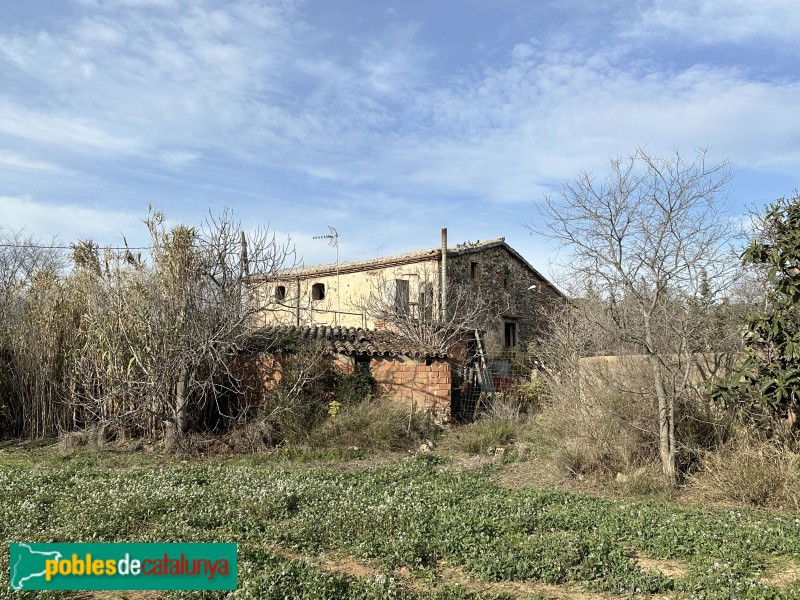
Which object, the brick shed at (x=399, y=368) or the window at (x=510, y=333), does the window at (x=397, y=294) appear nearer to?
the window at (x=510, y=333)

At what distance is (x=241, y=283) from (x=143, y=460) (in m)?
3.24

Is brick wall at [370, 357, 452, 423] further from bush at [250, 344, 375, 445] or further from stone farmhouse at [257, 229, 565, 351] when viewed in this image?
stone farmhouse at [257, 229, 565, 351]

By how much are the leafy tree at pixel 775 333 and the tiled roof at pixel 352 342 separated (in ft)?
18.8

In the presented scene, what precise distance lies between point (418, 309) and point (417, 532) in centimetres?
1290

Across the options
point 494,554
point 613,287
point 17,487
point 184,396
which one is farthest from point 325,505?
point 184,396

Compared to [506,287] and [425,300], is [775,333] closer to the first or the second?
[425,300]

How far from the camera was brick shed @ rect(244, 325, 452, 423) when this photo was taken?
11531mm

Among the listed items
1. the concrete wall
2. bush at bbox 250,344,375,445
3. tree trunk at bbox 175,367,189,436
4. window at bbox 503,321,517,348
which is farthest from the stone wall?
tree trunk at bbox 175,367,189,436

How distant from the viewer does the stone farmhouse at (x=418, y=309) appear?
38.5 feet

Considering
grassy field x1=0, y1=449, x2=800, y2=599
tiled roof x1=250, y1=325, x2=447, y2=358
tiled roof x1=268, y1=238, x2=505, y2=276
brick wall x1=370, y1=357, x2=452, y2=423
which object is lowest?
grassy field x1=0, y1=449, x2=800, y2=599

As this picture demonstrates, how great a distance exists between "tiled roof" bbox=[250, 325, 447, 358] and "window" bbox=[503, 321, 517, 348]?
10627 mm

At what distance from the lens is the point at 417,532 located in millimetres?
5234

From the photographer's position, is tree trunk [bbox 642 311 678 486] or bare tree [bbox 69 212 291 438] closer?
tree trunk [bbox 642 311 678 486]

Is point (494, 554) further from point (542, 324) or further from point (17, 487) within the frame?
point (542, 324)
